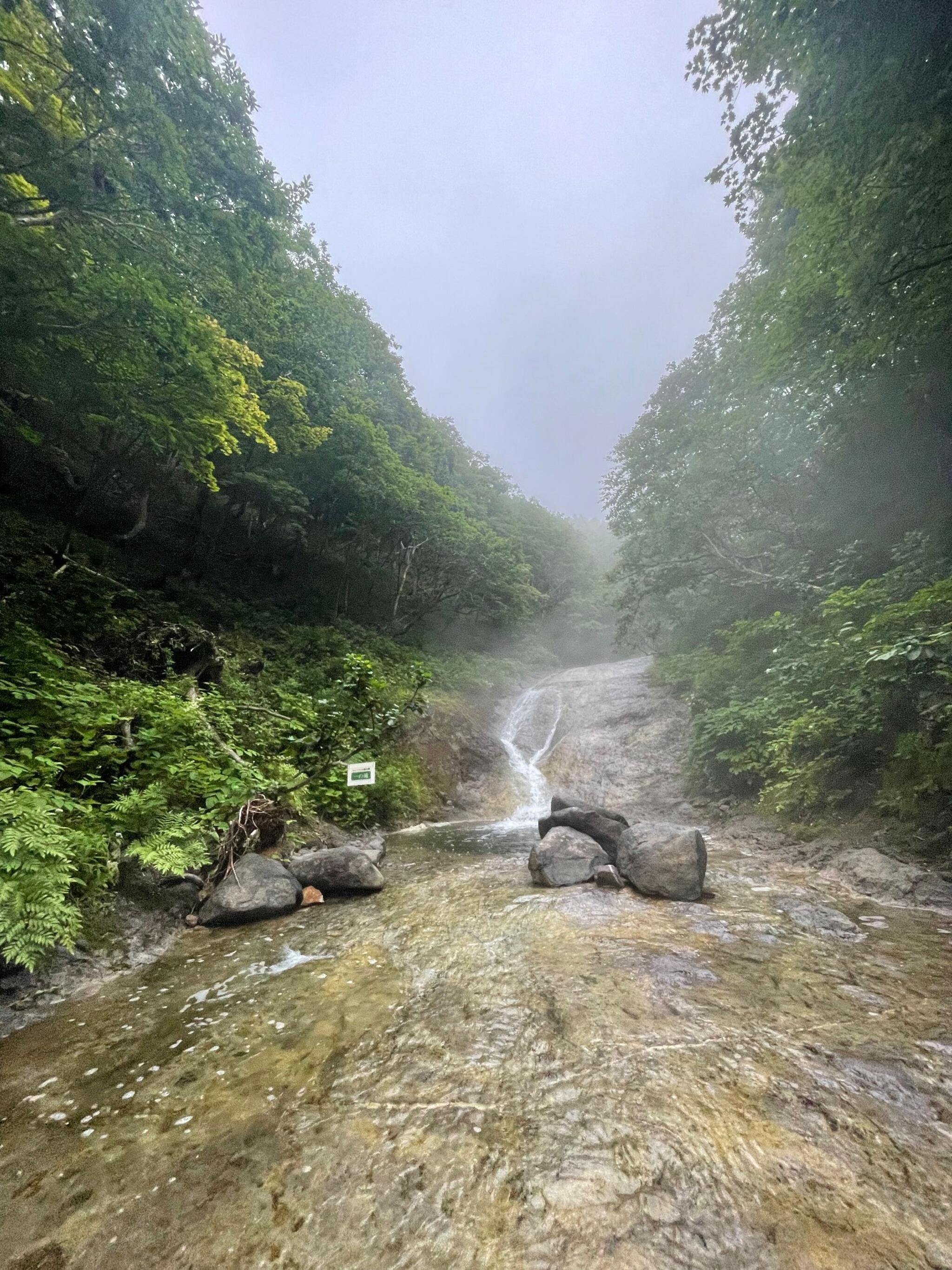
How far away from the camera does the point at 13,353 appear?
711 centimetres

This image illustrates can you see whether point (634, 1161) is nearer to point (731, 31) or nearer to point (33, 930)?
point (33, 930)

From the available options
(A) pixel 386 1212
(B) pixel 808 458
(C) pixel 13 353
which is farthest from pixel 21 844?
(B) pixel 808 458

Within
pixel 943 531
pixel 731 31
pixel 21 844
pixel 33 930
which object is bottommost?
pixel 33 930

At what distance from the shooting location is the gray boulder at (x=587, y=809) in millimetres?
6812

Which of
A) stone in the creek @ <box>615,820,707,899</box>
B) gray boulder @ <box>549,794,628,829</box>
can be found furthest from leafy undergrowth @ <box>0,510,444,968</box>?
stone in the creek @ <box>615,820,707,899</box>

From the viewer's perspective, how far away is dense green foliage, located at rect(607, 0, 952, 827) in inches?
225

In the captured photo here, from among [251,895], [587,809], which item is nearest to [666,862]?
[587,809]

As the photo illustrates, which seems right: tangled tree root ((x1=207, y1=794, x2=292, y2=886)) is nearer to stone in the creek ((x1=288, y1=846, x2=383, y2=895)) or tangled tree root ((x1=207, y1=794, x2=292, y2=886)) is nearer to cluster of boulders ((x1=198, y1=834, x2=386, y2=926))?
cluster of boulders ((x1=198, y1=834, x2=386, y2=926))

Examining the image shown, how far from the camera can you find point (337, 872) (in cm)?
531

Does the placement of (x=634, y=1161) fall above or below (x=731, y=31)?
below

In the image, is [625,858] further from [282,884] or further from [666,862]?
[282,884]

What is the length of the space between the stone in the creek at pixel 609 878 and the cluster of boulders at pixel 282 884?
2491 millimetres

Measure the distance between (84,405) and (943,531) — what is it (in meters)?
17.1

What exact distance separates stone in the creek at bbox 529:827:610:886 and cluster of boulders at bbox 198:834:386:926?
6.08ft
